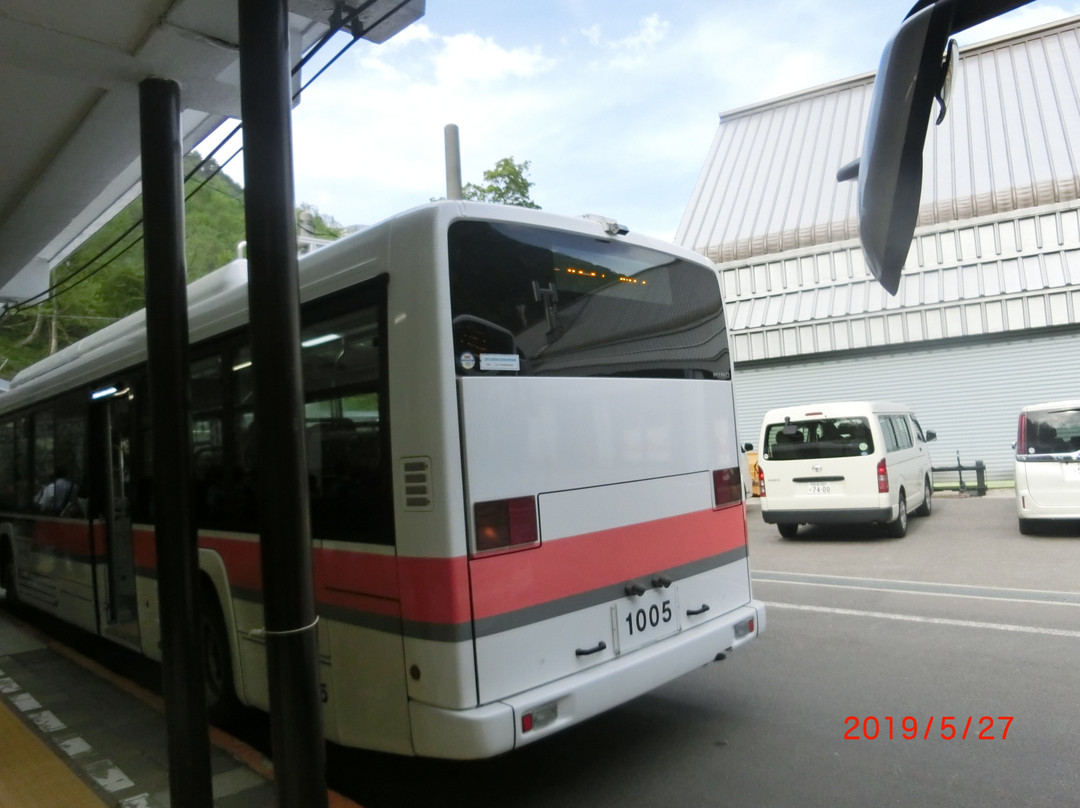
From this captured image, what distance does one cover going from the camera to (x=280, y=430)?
3594mm

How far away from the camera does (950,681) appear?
5801 millimetres

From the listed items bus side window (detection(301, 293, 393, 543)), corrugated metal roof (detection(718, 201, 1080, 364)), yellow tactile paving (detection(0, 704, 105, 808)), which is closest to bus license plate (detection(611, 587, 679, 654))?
bus side window (detection(301, 293, 393, 543))

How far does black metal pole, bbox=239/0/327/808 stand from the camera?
3555 mm

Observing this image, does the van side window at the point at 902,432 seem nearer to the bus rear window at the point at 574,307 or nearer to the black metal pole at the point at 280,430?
the bus rear window at the point at 574,307

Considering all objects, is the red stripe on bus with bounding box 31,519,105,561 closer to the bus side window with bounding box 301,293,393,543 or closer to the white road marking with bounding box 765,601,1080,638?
the bus side window with bounding box 301,293,393,543

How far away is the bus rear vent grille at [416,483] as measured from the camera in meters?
3.78

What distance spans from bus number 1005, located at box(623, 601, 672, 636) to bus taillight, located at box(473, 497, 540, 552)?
83 centimetres

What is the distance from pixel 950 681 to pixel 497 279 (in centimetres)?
429

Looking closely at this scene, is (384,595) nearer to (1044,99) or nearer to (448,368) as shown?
(448,368)

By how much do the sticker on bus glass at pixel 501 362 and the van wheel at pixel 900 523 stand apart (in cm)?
1022

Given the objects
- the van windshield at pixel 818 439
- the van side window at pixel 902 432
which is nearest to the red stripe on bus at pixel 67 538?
the van windshield at pixel 818 439

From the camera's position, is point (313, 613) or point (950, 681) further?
point (950, 681)

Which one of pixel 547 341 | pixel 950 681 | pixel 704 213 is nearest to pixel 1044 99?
pixel 704 213
